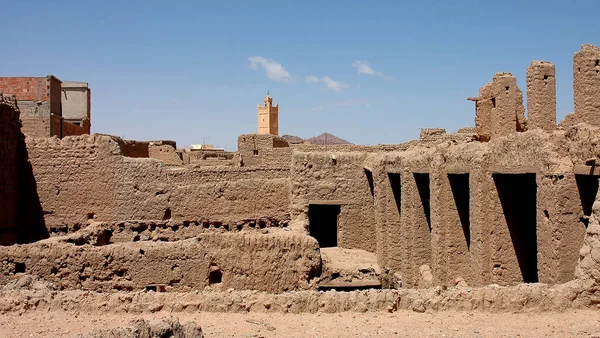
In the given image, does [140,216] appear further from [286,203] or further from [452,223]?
[452,223]

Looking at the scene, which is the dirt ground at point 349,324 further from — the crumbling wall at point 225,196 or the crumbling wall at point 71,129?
the crumbling wall at point 71,129

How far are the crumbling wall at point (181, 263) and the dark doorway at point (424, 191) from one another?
444 cm

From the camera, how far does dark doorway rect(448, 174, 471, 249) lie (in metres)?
12.8

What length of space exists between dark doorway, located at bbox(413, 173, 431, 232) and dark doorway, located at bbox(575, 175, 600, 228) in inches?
225

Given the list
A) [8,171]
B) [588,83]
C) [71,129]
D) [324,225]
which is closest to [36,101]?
[71,129]

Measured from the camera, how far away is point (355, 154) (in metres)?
18.4

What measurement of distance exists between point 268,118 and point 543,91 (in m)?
52.5

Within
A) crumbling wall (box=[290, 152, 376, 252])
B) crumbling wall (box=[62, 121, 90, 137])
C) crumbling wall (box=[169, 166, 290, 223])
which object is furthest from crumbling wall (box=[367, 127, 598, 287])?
crumbling wall (box=[62, 121, 90, 137])

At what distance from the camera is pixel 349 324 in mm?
7215

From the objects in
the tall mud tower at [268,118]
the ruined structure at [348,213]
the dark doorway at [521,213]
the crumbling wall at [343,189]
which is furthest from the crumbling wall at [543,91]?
the tall mud tower at [268,118]

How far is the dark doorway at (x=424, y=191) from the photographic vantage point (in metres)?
14.9

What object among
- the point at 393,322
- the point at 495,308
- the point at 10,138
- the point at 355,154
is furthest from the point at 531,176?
the point at 10,138

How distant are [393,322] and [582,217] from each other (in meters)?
3.95

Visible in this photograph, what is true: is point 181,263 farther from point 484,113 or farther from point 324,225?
point 324,225
